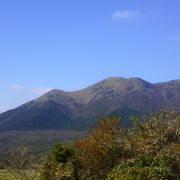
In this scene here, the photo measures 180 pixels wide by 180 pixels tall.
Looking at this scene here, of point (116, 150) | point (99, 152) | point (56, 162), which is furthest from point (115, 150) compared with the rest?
point (56, 162)

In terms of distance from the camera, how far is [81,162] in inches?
1518

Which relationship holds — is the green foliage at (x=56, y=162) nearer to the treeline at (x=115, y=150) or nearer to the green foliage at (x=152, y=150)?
the treeline at (x=115, y=150)

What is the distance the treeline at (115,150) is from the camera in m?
34.6

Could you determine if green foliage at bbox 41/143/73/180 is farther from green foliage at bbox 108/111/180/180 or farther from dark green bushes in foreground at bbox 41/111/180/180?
green foliage at bbox 108/111/180/180

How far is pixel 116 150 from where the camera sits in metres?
37.2

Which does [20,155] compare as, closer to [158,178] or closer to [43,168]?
[43,168]

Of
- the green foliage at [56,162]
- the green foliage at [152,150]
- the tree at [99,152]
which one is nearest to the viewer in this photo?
the green foliage at [152,150]

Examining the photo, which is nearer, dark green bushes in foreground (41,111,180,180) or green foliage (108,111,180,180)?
green foliage (108,111,180,180)

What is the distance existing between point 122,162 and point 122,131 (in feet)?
19.1

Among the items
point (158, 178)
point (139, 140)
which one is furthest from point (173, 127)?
point (158, 178)

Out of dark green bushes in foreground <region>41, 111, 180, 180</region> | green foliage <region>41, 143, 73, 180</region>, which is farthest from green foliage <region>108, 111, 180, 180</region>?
green foliage <region>41, 143, 73, 180</region>

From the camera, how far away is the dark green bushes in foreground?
34.6 meters

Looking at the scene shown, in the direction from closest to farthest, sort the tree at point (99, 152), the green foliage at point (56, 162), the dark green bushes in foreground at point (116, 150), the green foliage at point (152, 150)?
the green foliage at point (152, 150) < the dark green bushes in foreground at point (116, 150) < the tree at point (99, 152) < the green foliage at point (56, 162)

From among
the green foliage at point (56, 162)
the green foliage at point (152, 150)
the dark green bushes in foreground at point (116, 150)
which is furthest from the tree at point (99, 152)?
the green foliage at point (56, 162)
